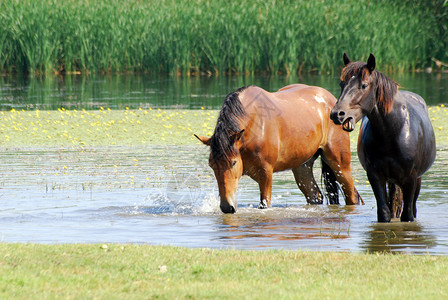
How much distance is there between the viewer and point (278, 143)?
31.4 ft

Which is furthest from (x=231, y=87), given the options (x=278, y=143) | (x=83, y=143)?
(x=278, y=143)

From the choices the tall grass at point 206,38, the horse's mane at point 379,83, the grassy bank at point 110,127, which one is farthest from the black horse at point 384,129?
the tall grass at point 206,38

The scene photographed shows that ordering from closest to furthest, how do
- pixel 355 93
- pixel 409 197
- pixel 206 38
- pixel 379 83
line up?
pixel 355 93
pixel 379 83
pixel 409 197
pixel 206 38

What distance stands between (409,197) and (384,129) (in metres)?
0.72

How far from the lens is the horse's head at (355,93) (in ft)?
26.3

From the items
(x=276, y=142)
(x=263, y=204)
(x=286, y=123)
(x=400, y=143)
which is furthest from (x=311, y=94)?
(x=400, y=143)

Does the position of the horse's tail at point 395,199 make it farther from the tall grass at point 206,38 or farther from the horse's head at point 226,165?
the tall grass at point 206,38

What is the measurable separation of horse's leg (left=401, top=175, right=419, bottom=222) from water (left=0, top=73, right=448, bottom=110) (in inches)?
482

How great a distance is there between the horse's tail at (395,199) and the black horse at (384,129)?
41cm

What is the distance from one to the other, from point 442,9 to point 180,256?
1073 inches

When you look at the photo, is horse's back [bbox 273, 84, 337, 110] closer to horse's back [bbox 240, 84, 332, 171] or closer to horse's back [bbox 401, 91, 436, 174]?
horse's back [bbox 240, 84, 332, 171]

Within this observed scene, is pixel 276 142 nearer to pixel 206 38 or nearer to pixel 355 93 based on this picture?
pixel 355 93

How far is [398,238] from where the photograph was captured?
26.1 feet

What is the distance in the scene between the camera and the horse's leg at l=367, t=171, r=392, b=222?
8445 millimetres
